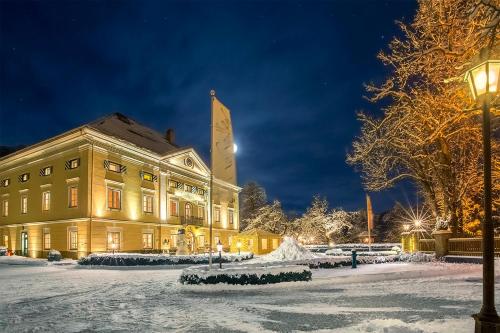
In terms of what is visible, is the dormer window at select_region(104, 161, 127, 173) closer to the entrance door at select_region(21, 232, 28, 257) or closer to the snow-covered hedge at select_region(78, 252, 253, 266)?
the snow-covered hedge at select_region(78, 252, 253, 266)

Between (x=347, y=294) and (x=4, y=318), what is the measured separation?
911 centimetres

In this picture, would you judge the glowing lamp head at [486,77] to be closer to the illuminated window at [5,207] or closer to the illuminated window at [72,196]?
the illuminated window at [72,196]

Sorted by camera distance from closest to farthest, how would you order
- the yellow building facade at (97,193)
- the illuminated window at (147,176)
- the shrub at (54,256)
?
the shrub at (54,256), the yellow building facade at (97,193), the illuminated window at (147,176)

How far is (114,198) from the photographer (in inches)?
1379

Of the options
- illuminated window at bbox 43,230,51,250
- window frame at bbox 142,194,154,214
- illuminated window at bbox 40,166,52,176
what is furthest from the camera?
window frame at bbox 142,194,154,214

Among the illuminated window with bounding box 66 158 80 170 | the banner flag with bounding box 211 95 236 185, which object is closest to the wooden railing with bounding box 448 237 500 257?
the banner flag with bounding box 211 95 236 185

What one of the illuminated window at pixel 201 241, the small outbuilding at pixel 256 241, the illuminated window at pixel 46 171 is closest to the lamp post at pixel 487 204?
the illuminated window at pixel 46 171

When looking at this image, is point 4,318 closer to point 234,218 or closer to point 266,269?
point 266,269

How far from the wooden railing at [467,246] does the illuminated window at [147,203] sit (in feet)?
89.6

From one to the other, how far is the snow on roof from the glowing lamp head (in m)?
31.3

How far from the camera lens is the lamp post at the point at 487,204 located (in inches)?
207

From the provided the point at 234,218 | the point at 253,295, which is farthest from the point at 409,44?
the point at 234,218

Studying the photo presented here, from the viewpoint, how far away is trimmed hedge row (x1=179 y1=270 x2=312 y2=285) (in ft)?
44.6

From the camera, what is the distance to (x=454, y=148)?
86.8 feet
